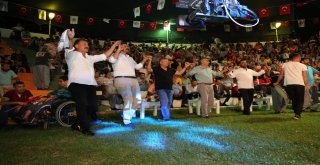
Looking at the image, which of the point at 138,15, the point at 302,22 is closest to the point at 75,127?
the point at 138,15

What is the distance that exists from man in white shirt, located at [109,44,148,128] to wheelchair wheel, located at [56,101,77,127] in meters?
1.17

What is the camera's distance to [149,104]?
9477 mm

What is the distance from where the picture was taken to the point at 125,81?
7.23m

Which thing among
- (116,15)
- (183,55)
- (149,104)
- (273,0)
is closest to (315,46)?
(273,0)

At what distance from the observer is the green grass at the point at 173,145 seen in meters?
4.29

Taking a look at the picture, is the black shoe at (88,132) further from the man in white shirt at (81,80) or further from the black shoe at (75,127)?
the black shoe at (75,127)

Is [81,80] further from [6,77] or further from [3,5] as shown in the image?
[3,5]

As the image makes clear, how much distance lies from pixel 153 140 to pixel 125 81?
2045 millimetres

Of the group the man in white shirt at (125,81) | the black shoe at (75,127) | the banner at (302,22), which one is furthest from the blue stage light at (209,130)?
the banner at (302,22)

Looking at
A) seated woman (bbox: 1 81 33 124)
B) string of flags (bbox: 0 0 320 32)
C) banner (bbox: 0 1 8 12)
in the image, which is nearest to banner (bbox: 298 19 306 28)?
string of flags (bbox: 0 0 320 32)

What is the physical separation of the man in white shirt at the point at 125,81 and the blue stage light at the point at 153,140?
979 mm

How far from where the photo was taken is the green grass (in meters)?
4.29

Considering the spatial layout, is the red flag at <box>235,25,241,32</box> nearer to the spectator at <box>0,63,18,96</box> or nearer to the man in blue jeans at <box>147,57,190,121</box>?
the man in blue jeans at <box>147,57,190,121</box>

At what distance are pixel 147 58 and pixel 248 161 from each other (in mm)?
4337
